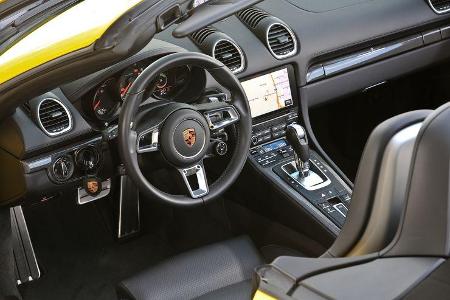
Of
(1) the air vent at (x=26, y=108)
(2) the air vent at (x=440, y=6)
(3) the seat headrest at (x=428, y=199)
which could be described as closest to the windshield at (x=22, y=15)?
(1) the air vent at (x=26, y=108)

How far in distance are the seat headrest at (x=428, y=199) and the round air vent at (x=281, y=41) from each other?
183 cm

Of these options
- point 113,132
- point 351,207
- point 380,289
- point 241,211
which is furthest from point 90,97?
point 380,289

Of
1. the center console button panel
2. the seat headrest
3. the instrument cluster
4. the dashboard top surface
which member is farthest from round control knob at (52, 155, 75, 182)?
the seat headrest

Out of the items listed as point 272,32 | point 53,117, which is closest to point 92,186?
point 53,117

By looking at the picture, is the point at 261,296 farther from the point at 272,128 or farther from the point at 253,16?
the point at 253,16

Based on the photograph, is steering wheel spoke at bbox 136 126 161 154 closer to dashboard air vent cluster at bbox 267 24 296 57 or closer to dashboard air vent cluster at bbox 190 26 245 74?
dashboard air vent cluster at bbox 190 26 245 74

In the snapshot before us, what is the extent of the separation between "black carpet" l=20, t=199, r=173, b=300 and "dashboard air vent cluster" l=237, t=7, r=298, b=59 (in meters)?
0.95

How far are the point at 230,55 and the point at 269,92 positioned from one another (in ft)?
0.70

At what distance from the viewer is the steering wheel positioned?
2.16 metres

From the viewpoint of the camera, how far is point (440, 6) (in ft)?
10.9

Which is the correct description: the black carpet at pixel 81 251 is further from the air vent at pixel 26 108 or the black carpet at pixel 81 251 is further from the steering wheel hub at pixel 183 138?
the steering wheel hub at pixel 183 138

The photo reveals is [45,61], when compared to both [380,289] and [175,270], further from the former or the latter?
[380,289]

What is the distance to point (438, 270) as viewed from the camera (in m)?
0.95

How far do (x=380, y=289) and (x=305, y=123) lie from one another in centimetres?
209
